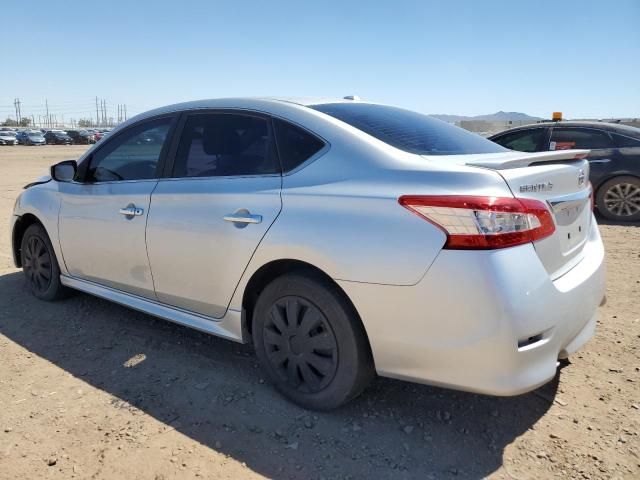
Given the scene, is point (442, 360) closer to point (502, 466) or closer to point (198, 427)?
point (502, 466)

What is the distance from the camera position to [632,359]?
331 cm

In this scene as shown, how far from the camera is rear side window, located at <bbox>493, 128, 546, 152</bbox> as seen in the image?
8484 millimetres

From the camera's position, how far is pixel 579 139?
27.1 feet

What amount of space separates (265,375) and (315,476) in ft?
2.90

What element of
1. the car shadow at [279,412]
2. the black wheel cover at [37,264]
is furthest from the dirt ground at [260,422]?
the black wheel cover at [37,264]

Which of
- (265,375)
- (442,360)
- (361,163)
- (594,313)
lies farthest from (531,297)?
(265,375)

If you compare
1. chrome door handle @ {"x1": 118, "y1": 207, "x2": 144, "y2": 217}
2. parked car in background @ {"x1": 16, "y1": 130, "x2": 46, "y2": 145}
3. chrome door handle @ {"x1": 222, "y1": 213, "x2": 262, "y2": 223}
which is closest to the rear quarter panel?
chrome door handle @ {"x1": 222, "y1": 213, "x2": 262, "y2": 223}

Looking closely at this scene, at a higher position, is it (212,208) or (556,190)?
(556,190)

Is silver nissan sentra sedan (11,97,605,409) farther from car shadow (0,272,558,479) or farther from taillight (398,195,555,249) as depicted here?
car shadow (0,272,558,479)

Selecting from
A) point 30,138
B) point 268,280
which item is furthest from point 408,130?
point 30,138

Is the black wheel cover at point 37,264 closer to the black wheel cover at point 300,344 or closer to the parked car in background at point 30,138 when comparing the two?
the black wheel cover at point 300,344

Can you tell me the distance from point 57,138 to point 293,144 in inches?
2386

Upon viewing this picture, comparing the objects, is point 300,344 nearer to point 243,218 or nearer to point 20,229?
point 243,218

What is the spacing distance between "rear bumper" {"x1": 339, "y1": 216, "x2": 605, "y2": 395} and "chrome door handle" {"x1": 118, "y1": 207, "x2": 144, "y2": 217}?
1659 millimetres
